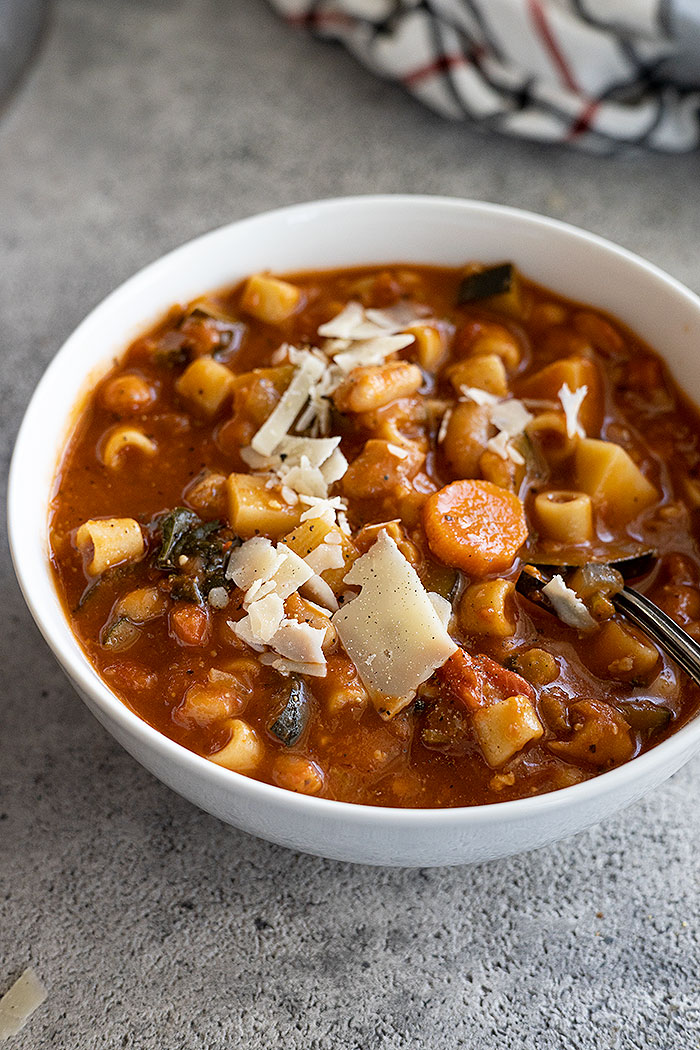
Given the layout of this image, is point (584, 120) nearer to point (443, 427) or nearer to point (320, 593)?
point (443, 427)

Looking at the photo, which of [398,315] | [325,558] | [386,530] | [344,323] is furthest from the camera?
[398,315]

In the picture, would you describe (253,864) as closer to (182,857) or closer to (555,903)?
(182,857)

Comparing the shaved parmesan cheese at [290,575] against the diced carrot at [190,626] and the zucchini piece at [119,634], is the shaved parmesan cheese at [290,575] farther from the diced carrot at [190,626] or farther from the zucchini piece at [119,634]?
the zucchini piece at [119,634]

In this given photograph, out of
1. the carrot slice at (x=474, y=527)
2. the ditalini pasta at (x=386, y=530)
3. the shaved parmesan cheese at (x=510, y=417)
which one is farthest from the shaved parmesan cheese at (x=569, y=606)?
the shaved parmesan cheese at (x=510, y=417)

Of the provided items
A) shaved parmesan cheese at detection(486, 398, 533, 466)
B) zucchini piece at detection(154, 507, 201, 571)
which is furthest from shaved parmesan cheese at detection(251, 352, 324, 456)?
shaved parmesan cheese at detection(486, 398, 533, 466)

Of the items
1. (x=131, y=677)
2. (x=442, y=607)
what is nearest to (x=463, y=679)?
(x=442, y=607)
